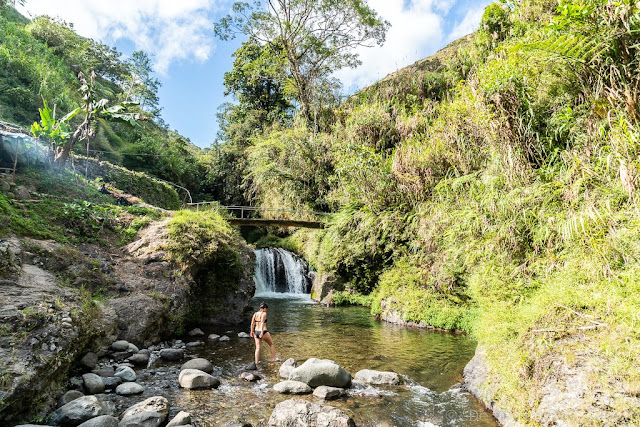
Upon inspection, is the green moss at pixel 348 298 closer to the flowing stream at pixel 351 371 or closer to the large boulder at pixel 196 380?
the flowing stream at pixel 351 371

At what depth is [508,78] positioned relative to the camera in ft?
25.3

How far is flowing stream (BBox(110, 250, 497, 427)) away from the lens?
215 inches

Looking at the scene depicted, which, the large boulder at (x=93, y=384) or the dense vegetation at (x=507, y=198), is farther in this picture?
the large boulder at (x=93, y=384)

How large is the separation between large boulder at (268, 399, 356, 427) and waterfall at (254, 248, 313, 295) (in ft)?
49.2

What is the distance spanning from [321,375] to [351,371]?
3.99ft

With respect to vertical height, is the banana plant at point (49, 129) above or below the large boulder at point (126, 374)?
above

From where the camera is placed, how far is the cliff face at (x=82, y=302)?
172 inches

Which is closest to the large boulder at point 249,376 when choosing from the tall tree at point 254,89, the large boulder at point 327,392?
the large boulder at point 327,392

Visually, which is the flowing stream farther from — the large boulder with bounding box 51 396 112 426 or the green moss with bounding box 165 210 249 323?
the green moss with bounding box 165 210 249 323

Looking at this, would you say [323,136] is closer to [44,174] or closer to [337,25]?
[337,25]

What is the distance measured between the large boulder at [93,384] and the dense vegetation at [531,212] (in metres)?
6.22

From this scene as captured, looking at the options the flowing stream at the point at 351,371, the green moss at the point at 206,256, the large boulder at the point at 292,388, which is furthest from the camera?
the green moss at the point at 206,256

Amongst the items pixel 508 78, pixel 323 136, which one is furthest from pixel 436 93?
pixel 508 78

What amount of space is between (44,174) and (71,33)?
3028cm
